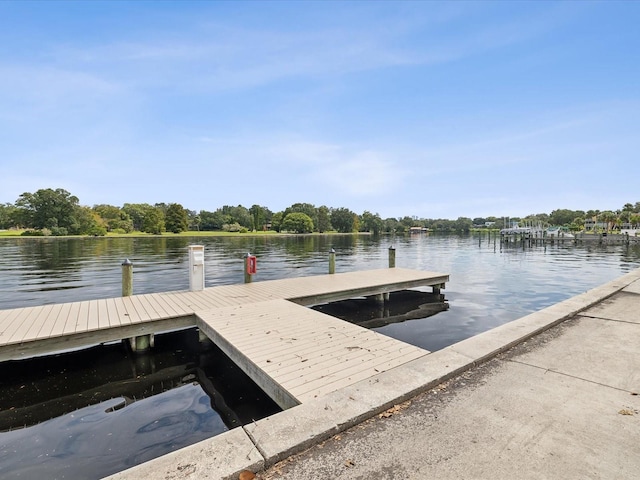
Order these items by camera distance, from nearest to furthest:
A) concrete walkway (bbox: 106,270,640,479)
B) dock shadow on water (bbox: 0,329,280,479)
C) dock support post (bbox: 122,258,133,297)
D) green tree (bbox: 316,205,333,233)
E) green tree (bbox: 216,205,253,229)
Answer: concrete walkway (bbox: 106,270,640,479) → dock shadow on water (bbox: 0,329,280,479) → dock support post (bbox: 122,258,133,297) → green tree (bbox: 216,205,253,229) → green tree (bbox: 316,205,333,233)

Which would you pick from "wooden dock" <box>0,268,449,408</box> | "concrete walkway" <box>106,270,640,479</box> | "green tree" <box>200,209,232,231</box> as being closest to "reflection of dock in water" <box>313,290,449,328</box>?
"wooden dock" <box>0,268,449,408</box>

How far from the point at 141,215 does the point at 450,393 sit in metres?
119

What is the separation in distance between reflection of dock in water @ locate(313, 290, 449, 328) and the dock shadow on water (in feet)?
13.8

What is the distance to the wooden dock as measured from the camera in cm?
371

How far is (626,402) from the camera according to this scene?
114 inches

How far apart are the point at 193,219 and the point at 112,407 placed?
375 ft

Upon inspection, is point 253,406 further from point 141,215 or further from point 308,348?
point 141,215

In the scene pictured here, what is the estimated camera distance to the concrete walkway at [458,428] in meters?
2.04

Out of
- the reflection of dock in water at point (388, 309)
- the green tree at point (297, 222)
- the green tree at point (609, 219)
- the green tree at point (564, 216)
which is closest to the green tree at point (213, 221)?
the green tree at point (297, 222)

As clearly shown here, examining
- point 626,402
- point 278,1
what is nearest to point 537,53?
point 278,1

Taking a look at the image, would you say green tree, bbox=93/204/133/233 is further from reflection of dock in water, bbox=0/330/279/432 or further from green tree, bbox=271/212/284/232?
reflection of dock in water, bbox=0/330/279/432

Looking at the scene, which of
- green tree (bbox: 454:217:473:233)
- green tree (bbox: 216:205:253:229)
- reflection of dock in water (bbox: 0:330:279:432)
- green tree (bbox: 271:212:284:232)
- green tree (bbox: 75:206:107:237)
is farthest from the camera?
green tree (bbox: 454:217:473:233)

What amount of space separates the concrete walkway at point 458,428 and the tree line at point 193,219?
83.7 meters

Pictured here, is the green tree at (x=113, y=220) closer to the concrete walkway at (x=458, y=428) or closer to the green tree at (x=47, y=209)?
the green tree at (x=47, y=209)
